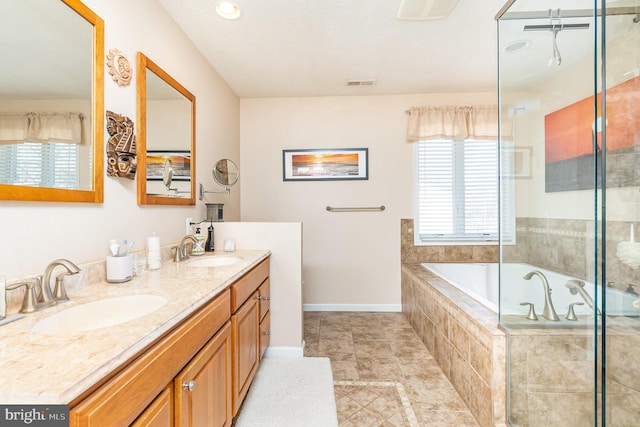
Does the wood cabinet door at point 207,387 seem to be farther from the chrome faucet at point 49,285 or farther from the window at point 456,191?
the window at point 456,191

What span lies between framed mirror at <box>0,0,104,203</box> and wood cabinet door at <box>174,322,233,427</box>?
813mm

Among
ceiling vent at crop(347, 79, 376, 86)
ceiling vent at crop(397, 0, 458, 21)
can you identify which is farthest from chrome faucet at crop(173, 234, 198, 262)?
ceiling vent at crop(347, 79, 376, 86)

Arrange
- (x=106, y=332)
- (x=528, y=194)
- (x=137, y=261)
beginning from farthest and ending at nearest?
(x=528, y=194), (x=137, y=261), (x=106, y=332)

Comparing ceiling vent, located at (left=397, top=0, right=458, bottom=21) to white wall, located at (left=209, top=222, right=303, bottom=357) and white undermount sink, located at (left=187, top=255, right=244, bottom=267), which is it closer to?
white wall, located at (left=209, top=222, right=303, bottom=357)

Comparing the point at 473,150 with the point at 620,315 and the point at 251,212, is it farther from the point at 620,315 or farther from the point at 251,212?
the point at 251,212

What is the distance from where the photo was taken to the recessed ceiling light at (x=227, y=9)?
5.71 ft

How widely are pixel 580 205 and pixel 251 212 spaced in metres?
2.85

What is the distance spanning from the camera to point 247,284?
1597 mm

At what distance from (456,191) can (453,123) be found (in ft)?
2.49

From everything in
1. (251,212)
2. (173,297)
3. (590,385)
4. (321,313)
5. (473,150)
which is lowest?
(321,313)

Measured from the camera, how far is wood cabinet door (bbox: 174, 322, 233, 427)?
35.2 inches

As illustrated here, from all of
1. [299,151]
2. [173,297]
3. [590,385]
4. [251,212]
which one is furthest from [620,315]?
[251,212]

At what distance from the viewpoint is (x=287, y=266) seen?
85.4 inches

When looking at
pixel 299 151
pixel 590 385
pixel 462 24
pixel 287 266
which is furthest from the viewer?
pixel 299 151
